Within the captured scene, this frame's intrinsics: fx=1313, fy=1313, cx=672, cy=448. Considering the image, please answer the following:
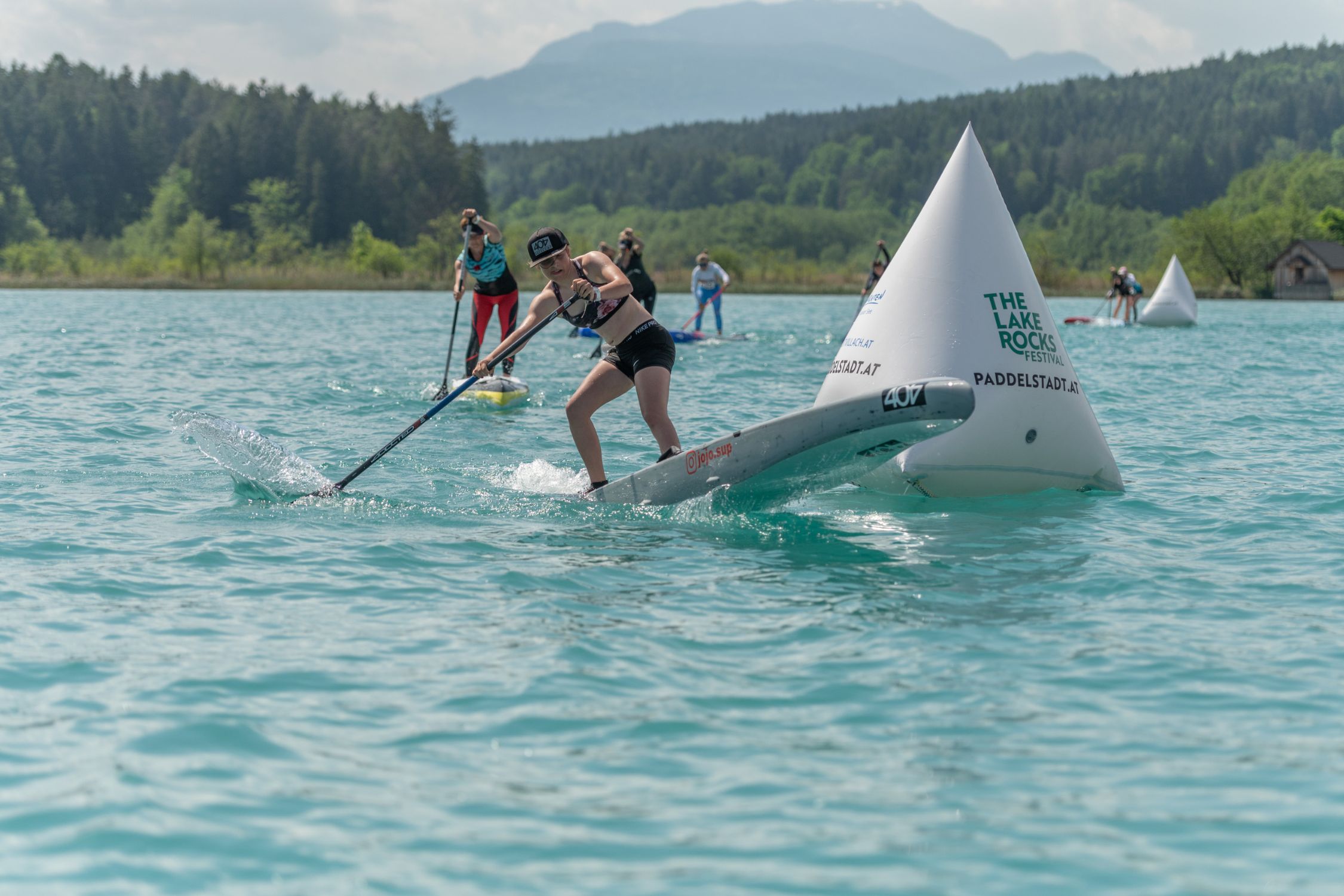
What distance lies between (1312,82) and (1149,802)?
206 metres

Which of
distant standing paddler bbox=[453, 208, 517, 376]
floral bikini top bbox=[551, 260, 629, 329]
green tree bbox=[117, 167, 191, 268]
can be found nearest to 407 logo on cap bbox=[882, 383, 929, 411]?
floral bikini top bbox=[551, 260, 629, 329]

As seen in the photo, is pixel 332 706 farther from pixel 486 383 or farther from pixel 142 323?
pixel 142 323

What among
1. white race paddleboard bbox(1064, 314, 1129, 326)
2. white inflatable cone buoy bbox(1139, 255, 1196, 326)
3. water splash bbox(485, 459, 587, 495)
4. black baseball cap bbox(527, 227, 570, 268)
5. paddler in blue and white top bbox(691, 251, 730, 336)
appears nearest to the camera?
black baseball cap bbox(527, 227, 570, 268)

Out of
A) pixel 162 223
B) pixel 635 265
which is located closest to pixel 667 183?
pixel 162 223

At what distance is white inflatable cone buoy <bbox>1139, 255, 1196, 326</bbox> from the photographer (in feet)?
136

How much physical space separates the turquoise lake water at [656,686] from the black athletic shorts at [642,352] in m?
1.03

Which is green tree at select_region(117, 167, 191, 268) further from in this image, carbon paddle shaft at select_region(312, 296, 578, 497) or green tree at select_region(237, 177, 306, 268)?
carbon paddle shaft at select_region(312, 296, 578, 497)

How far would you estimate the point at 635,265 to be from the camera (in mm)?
22359

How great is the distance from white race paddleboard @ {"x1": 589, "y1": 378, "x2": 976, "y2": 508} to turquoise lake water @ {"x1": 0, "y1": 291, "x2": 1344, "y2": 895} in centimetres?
24

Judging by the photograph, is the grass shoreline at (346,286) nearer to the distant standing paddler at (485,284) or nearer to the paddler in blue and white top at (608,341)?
the distant standing paddler at (485,284)

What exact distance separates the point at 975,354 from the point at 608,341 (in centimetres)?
257

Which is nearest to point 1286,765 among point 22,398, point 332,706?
point 332,706

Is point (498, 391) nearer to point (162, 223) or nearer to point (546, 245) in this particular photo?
point (546, 245)

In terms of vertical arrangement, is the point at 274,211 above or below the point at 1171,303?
above
